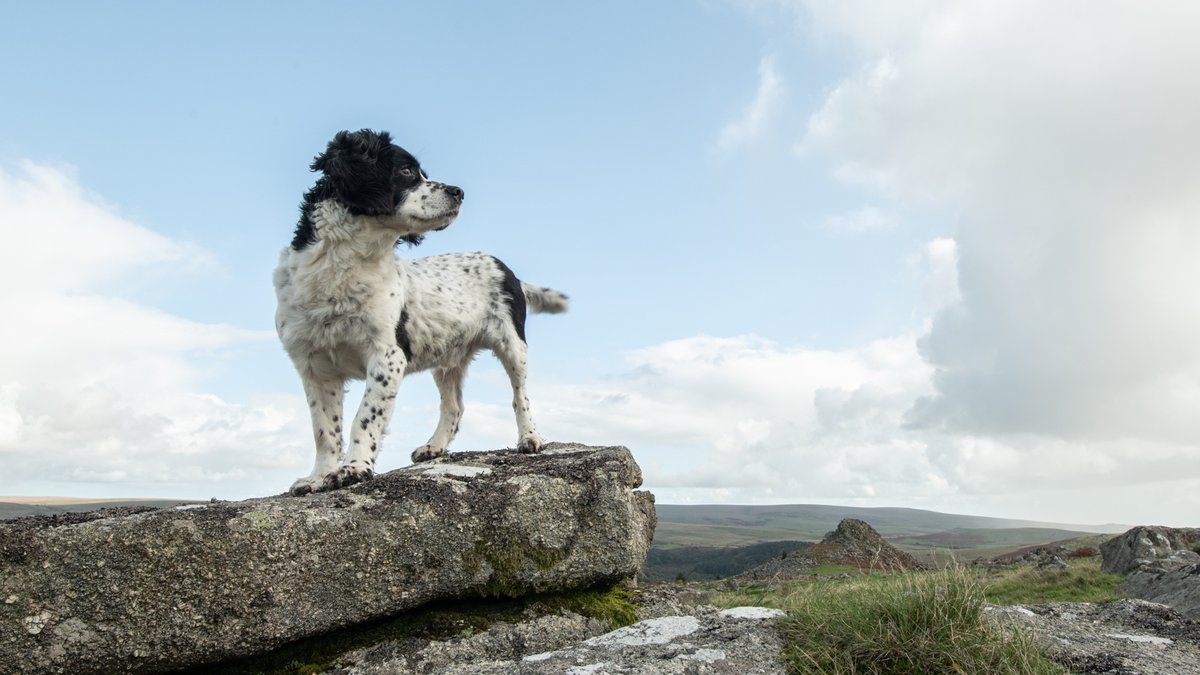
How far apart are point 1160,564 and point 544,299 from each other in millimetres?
14341

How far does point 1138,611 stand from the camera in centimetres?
633

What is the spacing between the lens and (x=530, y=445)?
7.92 m

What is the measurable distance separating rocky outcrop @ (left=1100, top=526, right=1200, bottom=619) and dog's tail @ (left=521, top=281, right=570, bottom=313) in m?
7.63

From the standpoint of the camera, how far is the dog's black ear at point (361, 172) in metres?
6.92

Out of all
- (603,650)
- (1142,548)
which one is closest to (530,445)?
(603,650)

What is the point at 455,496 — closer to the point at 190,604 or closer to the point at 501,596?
the point at 501,596

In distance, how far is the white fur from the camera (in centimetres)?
684

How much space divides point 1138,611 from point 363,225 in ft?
22.4

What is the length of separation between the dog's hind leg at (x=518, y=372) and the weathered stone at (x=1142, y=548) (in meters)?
17.4

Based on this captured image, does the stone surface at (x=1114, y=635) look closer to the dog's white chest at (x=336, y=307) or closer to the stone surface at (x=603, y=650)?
the stone surface at (x=603, y=650)

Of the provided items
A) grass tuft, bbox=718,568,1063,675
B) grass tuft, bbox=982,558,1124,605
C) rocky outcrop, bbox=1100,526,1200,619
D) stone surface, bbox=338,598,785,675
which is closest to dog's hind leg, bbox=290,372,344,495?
stone surface, bbox=338,598,785,675

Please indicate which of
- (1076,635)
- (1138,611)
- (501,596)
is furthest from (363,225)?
(1138,611)

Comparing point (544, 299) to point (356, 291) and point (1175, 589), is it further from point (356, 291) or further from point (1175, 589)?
point (1175, 589)

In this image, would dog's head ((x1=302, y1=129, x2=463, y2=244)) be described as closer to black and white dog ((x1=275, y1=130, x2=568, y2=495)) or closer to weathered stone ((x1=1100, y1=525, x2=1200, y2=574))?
black and white dog ((x1=275, y1=130, x2=568, y2=495))
